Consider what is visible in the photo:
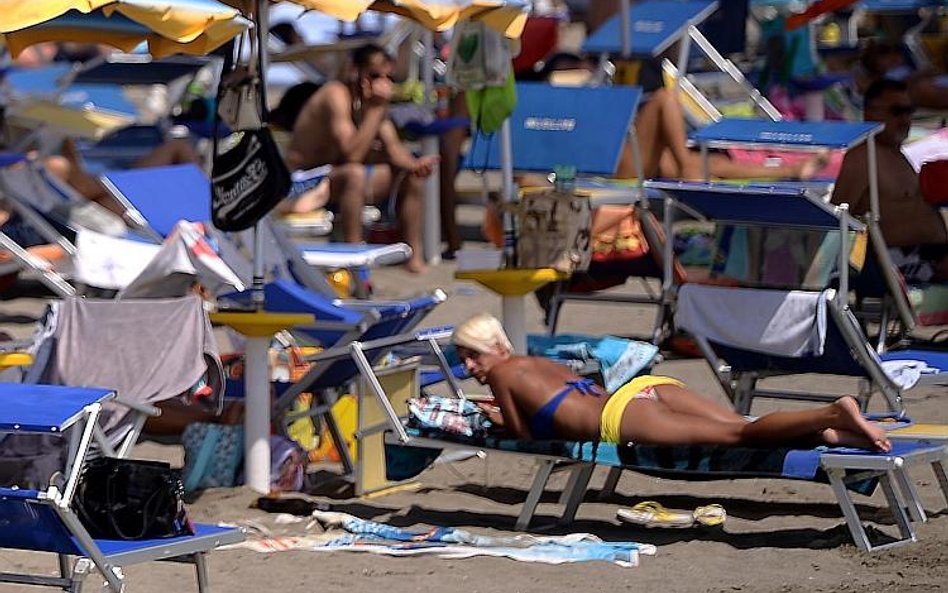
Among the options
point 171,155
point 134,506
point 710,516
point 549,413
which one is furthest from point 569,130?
point 134,506

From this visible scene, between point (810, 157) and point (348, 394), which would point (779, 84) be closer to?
point (810, 157)

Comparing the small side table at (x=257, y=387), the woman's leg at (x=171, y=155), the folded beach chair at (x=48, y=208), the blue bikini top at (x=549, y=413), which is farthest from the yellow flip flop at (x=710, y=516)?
the woman's leg at (x=171, y=155)

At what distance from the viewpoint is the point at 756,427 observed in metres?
5.32

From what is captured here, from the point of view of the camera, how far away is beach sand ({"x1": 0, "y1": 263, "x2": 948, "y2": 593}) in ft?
16.2

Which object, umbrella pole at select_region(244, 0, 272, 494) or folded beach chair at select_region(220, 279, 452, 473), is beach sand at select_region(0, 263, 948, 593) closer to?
umbrella pole at select_region(244, 0, 272, 494)

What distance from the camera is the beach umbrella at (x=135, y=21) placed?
214 inches

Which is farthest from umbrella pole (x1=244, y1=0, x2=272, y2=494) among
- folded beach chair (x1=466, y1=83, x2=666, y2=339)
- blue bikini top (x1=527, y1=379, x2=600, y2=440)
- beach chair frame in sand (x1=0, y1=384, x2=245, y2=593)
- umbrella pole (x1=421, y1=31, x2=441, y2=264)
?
umbrella pole (x1=421, y1=31, x2=441, y2=264)

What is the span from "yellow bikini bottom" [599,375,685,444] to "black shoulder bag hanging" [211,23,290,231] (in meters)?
1.34

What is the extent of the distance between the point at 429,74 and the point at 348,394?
16.5ft

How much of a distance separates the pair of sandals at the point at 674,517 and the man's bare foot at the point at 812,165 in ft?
18.6

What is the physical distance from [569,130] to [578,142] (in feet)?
0.31

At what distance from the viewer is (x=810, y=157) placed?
11500 mm

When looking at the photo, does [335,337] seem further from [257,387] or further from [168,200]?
[168,200]

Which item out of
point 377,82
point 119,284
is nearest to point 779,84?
point 377,82
